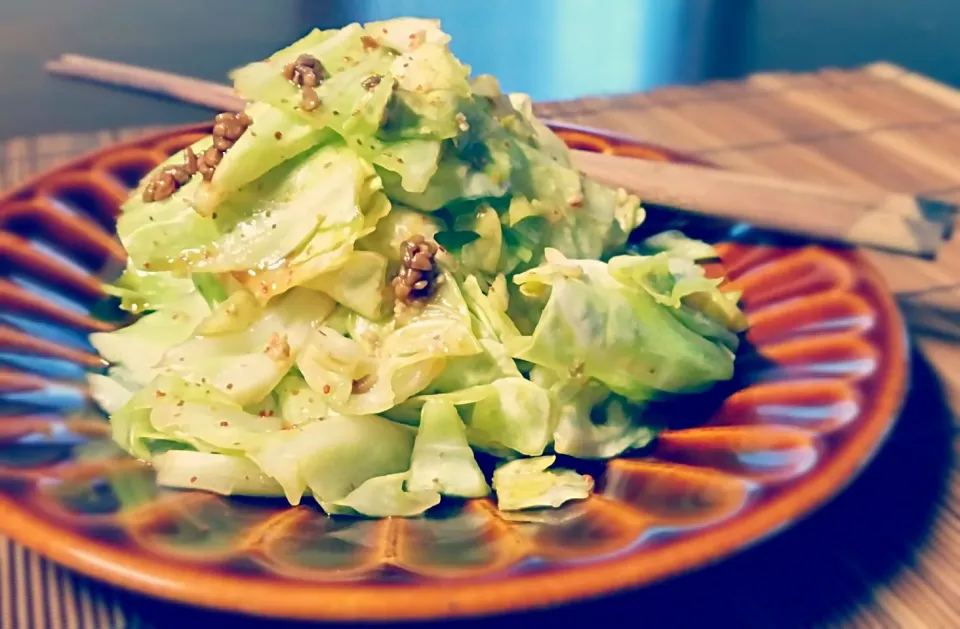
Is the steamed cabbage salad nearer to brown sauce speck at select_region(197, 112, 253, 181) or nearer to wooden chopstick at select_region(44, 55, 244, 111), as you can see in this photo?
brown sauce speck at select_region(197, 112, 253, 181)

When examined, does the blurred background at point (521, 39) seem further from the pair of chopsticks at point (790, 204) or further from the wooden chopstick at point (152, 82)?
the pair of chopsticks at point (790, 204)

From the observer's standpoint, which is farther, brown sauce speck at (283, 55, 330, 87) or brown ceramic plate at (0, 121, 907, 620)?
brown sauce speck at (283, 55, 330, 87)

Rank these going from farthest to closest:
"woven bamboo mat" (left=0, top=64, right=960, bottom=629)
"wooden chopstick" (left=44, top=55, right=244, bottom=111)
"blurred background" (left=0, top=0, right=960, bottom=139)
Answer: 1. "blurred background" (left=0, top=0, right=960, bottom=139)
2. "wooden chopstick" (left=44, top=55, right=244, bottom=111)
3. "woven bamboo mat" (left=0, top=64, right=960, bottom=629)

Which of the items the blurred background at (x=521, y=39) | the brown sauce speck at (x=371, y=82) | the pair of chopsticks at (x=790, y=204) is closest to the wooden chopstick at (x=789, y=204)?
the pair of chopsticks at (x=790, y=204)

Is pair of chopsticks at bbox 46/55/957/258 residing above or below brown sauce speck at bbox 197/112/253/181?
below

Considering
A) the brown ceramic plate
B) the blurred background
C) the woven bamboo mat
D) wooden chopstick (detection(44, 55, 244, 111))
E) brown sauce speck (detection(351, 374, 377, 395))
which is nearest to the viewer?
the brown ceramic plate

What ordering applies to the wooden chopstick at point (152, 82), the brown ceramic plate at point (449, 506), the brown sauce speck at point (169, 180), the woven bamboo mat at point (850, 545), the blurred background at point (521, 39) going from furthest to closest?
the blurred background at point (521, 39) → the wooden chopstick at point (152, 82) → the brown sauce speck at point (169, 180) → the woven bamboo mat at point (850, 545) → the brown ceramic plate at point (449, 506)

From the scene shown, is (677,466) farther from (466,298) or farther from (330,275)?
(330,275)

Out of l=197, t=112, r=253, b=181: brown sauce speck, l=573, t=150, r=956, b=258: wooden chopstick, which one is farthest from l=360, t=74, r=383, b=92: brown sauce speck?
l=573, t=150, r=956, b=258: wooden chopstick
